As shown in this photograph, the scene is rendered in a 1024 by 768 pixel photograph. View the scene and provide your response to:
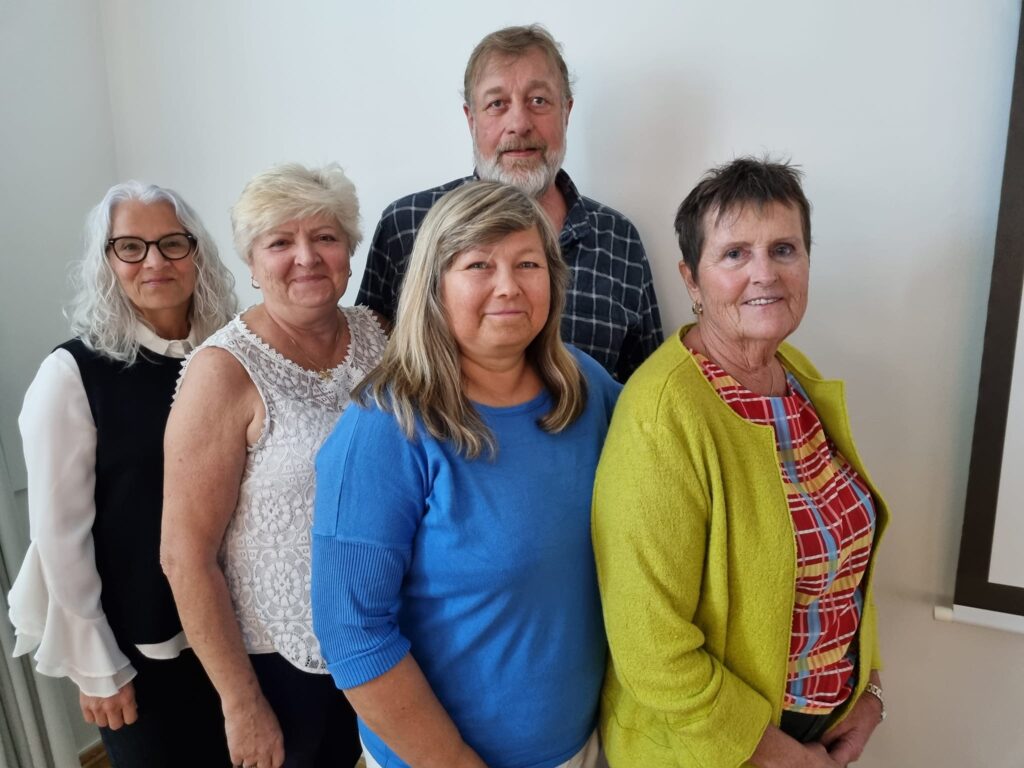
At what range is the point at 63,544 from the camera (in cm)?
137

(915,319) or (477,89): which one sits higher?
(477,89)

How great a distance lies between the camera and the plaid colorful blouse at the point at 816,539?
102cm

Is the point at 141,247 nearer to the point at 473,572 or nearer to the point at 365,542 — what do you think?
the point at 365,542

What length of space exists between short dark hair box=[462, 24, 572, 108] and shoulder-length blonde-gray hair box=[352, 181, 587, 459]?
2.28 ft

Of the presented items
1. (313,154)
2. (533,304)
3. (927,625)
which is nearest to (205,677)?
(533,304)

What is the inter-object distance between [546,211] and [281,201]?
62 cm

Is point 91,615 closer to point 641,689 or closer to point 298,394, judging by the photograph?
point 298,394

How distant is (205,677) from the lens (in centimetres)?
154

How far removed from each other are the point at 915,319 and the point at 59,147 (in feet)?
8.54

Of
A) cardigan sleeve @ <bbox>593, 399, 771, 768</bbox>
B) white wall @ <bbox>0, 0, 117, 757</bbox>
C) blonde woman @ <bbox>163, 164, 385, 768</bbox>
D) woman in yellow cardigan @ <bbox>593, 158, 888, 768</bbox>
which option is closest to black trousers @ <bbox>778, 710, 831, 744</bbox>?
woman in yellow cardigan @ <bbox>593, 158, 888, 768</bbox>

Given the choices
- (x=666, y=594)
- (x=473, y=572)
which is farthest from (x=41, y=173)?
(x=666, y=594)

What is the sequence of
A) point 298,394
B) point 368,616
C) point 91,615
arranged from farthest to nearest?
point 91,615 → point 298,394 → point 368,616

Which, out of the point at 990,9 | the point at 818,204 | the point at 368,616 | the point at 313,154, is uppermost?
the point at 990,9

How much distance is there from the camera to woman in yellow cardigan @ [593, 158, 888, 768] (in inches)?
37.3
